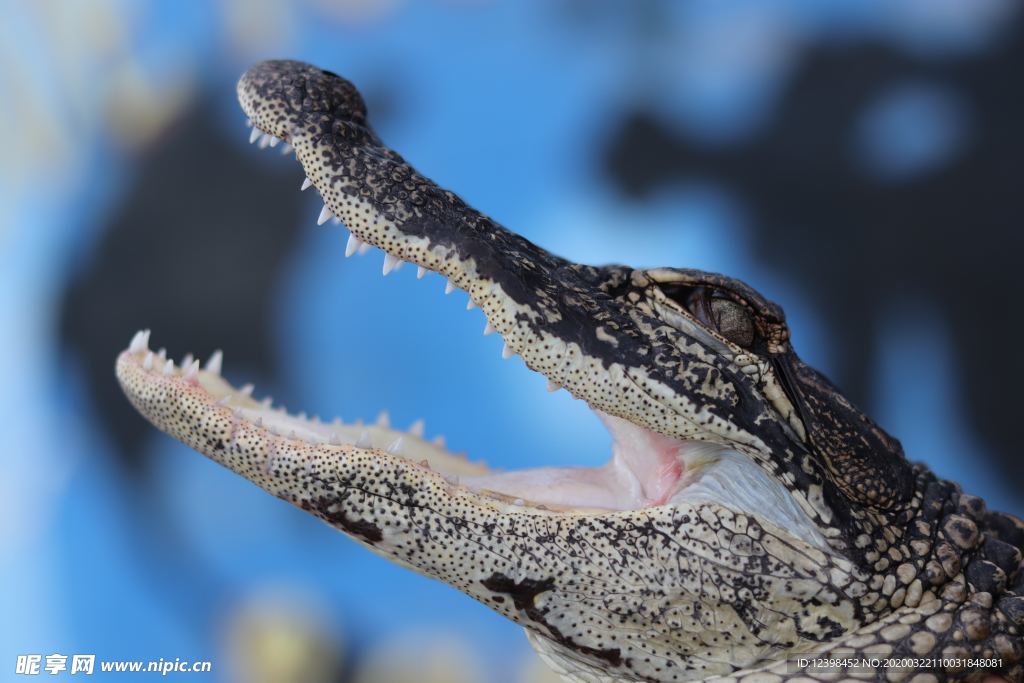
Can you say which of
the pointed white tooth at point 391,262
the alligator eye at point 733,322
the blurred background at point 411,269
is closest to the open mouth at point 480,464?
Answer: the pointed white tooth at point 391,262

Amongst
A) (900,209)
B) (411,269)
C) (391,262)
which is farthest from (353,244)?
(900,209)

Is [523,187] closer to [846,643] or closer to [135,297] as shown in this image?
[135,297]

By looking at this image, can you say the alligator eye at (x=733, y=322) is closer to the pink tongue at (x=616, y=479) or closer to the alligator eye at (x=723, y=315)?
the alligator eye at (x=723, y=315)

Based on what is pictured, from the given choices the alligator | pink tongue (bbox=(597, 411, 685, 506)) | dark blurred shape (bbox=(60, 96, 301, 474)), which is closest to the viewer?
the alligator

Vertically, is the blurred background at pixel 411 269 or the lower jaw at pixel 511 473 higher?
the blurred background at pixel 411 269

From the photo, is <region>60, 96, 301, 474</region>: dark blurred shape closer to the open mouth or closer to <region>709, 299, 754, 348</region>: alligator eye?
the open mouth

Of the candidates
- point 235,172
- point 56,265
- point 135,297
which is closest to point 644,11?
point 235,172

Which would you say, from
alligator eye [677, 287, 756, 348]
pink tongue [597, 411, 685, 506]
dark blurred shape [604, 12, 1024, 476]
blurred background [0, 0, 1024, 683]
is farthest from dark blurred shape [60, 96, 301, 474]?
alligator eye [677, 287, 756, 348]
